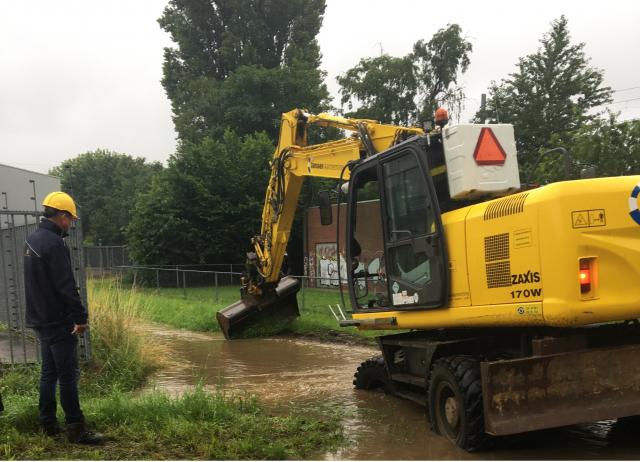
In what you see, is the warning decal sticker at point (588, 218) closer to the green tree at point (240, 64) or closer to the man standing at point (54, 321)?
the man standing at point (54, 321)

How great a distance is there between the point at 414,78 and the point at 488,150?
3598 cm

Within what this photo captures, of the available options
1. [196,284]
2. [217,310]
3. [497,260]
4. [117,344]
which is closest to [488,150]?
[497,260]

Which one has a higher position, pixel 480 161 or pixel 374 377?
pixel 480 161

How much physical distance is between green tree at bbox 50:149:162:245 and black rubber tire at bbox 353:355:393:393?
174 feet

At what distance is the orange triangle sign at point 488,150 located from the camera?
5.42 meters

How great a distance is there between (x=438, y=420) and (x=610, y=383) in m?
1.57

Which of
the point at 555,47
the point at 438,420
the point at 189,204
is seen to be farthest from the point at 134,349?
the point at 555,47

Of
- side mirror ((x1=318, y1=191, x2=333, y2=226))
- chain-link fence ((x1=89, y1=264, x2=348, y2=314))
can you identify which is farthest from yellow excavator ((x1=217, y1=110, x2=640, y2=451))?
chain-link fence ((x1=89, y1=264, x2=348, y2=314))

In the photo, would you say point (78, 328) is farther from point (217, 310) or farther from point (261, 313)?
point (217, 310)

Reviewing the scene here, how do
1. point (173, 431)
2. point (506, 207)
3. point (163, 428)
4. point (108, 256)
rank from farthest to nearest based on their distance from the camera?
point (108, 256) < point (163, 428) < point (173, 431) < point (506, 207)

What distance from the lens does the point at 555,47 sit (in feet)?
105

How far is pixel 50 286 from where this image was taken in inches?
201

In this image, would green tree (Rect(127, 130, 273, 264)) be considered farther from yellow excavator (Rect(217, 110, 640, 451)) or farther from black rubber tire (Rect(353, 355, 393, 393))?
yellow excavator (Rect(217, 110, 640, 451))

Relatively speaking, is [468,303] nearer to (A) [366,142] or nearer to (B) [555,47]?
(A) [366,142]
